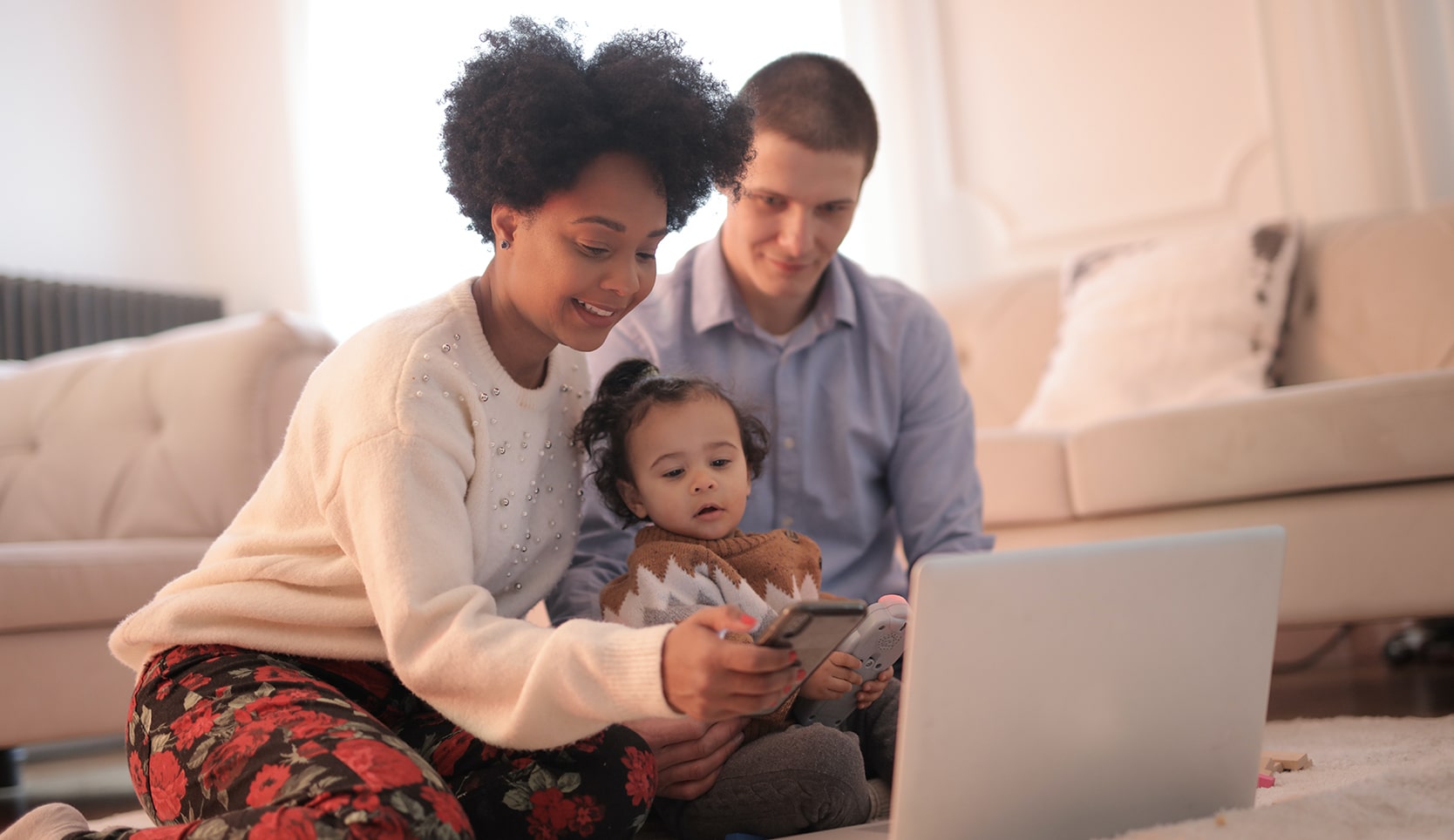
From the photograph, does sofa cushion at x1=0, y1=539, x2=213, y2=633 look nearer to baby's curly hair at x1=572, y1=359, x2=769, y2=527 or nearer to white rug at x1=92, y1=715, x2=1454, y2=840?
baby's curly hair at x1=572, y1=359, x2=769, y2=527

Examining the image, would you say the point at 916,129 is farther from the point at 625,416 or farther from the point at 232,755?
the point at 232,755

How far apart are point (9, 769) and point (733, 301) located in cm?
161

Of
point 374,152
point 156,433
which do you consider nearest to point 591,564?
point 156,433

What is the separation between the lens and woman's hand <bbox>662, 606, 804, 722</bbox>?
0.81 metres

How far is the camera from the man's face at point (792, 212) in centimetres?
147

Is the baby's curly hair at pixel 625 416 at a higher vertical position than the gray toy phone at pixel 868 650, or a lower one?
higher

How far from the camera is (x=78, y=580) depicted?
188 cm

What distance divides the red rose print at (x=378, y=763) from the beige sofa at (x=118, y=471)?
3.87ft

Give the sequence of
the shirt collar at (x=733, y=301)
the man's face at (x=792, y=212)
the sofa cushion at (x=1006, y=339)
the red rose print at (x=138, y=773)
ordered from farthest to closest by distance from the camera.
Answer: the sofa cushion at (x=1006, y=339), the shirt collar at (x=733, y=301), the man's face at (x=792, y=212), the red rose print at (x=138, y=773)

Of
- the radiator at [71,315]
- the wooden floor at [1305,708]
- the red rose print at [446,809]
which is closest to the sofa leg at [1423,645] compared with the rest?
the wooden floor at [1305,708]

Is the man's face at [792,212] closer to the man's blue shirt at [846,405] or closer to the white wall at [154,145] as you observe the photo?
the man's blue shirt at [846,405]

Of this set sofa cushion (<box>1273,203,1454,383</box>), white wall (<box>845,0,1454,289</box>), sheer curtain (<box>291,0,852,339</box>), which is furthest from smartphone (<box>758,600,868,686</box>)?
sheer curtain (<box>291,0,852,339</box>)

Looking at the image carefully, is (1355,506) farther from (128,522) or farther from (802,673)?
(128,522)

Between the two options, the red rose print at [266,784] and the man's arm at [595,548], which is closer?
the red rose print at [266,784]
